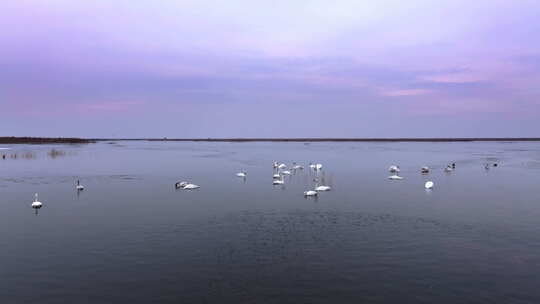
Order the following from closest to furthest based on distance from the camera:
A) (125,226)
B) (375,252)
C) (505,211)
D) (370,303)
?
(370,303)
(375,252)
(125,226)
(505,211)

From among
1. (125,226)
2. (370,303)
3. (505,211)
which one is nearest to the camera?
(370,303)

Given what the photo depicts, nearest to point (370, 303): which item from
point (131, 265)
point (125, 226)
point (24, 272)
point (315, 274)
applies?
point (315, 274)

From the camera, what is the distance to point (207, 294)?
55.3ft

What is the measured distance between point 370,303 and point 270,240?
29.8 ft

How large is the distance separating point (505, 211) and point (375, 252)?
648 inches

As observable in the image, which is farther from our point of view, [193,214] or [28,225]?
[193,214]

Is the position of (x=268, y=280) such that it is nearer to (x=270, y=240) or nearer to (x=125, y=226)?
(x=270, y=240)

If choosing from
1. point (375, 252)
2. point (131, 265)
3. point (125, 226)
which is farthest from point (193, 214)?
point (375, 252)

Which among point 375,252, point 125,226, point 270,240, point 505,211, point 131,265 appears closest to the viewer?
point 131,265

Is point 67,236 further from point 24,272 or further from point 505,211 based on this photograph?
point 505,211

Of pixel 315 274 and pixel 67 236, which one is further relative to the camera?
pixel 67 236

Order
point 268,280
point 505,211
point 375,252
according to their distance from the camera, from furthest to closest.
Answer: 1. point 505,211
2. point 375,252
3. point 268,280

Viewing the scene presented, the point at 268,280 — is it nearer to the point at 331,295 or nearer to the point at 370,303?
the point at 331,295

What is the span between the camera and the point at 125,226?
27891 millimetres
